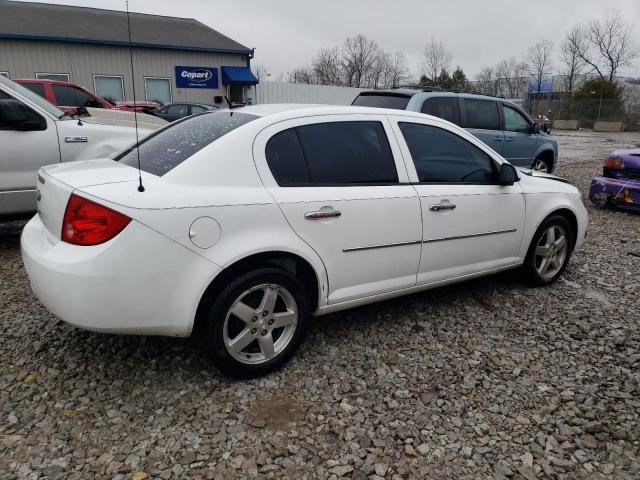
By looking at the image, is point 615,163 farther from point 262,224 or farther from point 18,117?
point 18,117

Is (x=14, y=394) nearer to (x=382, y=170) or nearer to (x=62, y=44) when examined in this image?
(x=382, y=170)

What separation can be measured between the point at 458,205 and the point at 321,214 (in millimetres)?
1217

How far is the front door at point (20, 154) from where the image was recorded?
16.1 ft

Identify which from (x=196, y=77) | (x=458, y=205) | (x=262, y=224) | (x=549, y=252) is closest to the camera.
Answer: (x=262, y=224)

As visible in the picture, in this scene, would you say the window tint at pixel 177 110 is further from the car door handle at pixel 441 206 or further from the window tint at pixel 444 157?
the car door handle at pixel 441 206

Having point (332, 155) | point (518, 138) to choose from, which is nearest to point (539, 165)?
point (518, 138)

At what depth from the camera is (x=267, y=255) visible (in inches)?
110

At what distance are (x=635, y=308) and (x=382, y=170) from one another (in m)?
2.61

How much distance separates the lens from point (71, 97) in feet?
34.2

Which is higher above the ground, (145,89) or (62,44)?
(62,44)

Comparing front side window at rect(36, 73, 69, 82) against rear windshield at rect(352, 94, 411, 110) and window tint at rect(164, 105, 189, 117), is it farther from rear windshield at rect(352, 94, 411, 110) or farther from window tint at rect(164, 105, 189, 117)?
rear windshield at rect(352, 94, 411, 110)

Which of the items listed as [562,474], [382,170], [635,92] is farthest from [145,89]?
[635,92]

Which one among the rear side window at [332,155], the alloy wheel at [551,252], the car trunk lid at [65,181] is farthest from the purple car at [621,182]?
the car trunk lid at [65,181]

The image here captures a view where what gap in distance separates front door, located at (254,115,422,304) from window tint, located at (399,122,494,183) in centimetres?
19
